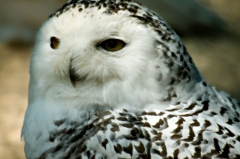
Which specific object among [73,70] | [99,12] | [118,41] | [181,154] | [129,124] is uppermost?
[99,12]

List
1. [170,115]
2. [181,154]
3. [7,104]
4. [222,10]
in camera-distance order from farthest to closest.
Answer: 1. [222,10]
2. [7,104]
3. [170,115]
4. [181,154]

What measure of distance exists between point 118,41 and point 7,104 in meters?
2.38

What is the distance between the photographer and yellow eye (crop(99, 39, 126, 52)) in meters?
1.83

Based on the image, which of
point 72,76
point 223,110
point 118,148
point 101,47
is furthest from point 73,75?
point 223,110

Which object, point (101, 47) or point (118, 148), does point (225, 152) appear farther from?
point (101, 47)

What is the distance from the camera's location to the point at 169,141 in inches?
65.9

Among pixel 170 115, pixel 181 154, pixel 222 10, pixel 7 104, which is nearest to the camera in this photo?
pixel 181 154

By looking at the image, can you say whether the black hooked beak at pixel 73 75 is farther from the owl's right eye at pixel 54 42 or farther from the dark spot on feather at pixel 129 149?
the dark spot on feather at pixel 129 149

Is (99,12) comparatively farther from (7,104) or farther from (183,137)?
(7,104)

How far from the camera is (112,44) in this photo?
6.03 ft

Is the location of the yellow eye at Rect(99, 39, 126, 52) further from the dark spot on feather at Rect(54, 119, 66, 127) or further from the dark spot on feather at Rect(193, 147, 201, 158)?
the dark spot on feather at Rect(193, 147, 201, 158)

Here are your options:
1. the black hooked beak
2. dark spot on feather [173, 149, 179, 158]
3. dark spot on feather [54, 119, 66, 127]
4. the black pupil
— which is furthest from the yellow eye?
dark spot on feather [173, 149, 179, 158]

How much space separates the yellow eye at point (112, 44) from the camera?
6.01 feet

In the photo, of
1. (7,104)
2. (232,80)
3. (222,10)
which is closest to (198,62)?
(232,80)
